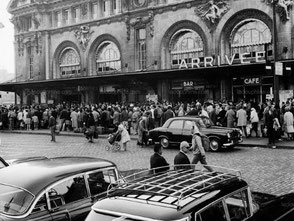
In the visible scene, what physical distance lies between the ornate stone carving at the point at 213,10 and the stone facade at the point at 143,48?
3.1 inches

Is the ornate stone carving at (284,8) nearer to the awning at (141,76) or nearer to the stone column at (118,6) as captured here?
the awning at (141,76)

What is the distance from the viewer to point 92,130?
22.0 metres

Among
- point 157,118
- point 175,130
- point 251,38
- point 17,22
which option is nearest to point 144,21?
point 251,38

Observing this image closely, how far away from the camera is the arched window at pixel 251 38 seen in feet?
94.5

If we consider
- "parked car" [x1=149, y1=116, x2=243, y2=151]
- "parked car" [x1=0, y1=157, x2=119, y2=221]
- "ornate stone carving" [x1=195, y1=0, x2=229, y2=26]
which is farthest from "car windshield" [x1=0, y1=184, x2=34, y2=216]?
"ornate stone carving" [x1=195, y1=0, x2=229, y2=26]

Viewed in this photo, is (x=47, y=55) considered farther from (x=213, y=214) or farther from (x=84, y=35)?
(x=213, y=214)

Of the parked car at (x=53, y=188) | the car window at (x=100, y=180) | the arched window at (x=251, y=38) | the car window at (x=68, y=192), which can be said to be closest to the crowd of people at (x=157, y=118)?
the arched window at (x=251, y=38)

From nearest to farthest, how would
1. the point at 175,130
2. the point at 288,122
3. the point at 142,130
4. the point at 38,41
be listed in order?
the point at 175,130
the point at 288,122
the point at 142,130
the point at 38,41

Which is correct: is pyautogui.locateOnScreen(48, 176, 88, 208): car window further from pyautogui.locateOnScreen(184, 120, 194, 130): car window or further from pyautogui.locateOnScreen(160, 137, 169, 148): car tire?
pyautogui.locateOnScreen(160, 137, 169, 148): car tire

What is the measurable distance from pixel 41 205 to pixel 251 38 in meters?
26.7

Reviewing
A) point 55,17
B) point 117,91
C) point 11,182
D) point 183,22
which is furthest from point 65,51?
point 11,182

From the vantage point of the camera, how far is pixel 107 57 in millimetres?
40250

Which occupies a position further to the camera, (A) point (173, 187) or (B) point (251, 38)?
(B) point (251, 38)

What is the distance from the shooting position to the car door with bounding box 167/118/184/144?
17.9m
